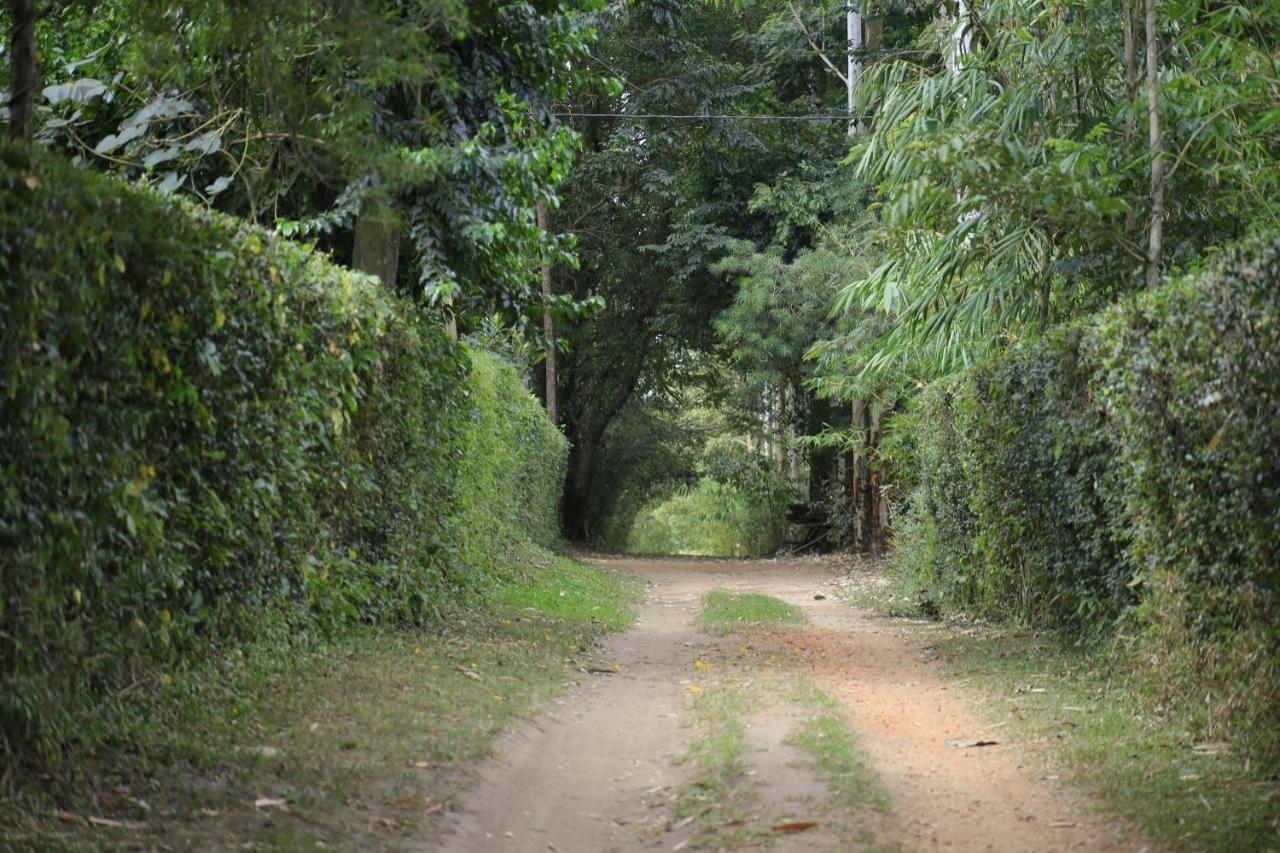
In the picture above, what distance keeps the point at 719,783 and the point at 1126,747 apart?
2366mm

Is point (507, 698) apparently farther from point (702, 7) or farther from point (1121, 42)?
point (702, 7)

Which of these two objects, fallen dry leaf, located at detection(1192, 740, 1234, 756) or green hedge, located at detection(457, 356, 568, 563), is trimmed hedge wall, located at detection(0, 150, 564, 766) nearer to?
green hedge, located at detection(457, 356, 568, 563)

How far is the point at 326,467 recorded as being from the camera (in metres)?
9.33

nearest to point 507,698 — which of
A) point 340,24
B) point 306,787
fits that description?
point 306,787

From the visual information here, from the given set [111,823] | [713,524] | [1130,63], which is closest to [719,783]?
[111,823]

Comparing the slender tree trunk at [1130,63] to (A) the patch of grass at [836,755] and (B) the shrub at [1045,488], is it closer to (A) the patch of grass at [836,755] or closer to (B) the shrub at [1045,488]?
(B) the shrub at [1045,488]

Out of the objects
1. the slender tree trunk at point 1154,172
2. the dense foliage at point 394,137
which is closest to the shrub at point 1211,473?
the slender tree trunk at point 1154,172

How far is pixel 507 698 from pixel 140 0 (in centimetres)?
506

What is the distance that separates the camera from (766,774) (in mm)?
6797

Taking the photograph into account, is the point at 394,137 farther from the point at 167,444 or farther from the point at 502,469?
the point at 502,469

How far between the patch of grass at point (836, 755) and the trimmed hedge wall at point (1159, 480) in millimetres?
2035

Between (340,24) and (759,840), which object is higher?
(340,24)

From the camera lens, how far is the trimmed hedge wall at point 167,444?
5.09 m

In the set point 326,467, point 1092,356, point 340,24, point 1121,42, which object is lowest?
point 326,467
